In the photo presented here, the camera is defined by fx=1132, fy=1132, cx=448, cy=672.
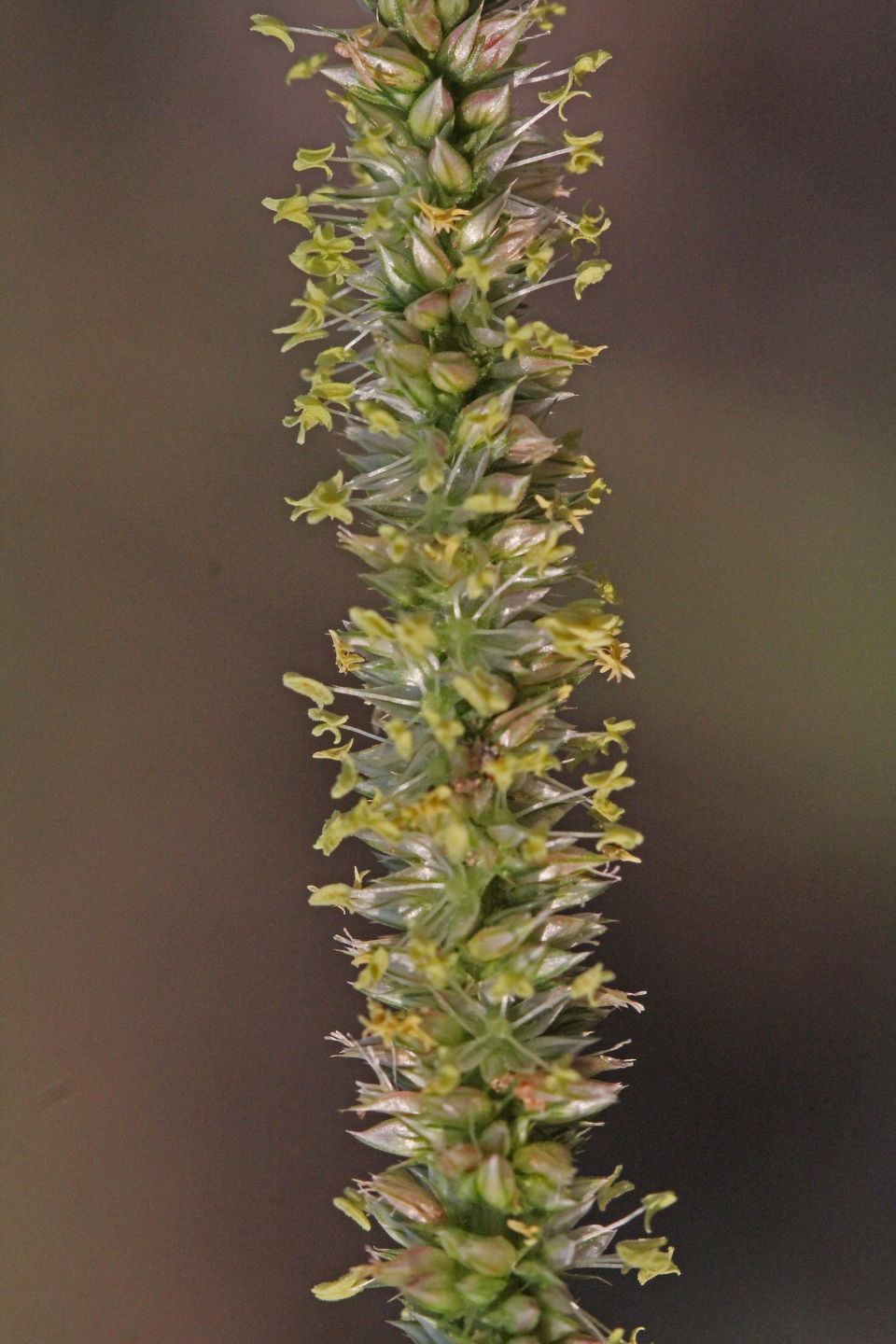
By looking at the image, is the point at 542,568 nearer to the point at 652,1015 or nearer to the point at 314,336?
the point at 314,336

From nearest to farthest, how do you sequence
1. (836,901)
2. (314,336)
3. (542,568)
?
(542,568) → (314,336) → (836,901)

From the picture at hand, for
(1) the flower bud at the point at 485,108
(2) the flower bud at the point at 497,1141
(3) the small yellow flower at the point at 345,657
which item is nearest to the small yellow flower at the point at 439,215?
(1) the flower bud at the point at 485,108

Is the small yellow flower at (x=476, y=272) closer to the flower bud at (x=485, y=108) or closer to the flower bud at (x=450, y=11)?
the flower bud at (x=485, y=108)

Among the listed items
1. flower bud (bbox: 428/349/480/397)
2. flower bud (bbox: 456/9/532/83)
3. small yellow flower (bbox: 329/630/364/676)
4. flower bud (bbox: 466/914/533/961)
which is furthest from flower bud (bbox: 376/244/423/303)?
flower bud (bbox: 466/914/533/961)

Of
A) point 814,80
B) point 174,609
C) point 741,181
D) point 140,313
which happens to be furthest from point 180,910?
point 814,80

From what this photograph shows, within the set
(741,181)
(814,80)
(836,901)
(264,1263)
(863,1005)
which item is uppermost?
(814,80)

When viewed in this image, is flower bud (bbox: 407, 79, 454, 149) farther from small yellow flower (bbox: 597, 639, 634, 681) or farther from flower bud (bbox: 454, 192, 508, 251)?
small yellow flower (bbox: 597, 639, 634, 681)

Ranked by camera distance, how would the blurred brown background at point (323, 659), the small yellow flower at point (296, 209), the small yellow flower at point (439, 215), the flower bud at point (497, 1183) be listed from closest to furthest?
the flower bud at point (497, 1183)
the small yellow flower at point (439, 215)
the small yellow flower at point (296, 209)
the blurred brown background at point (323, 659)

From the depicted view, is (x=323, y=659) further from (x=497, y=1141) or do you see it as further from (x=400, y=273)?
(x=497, y=1141)
